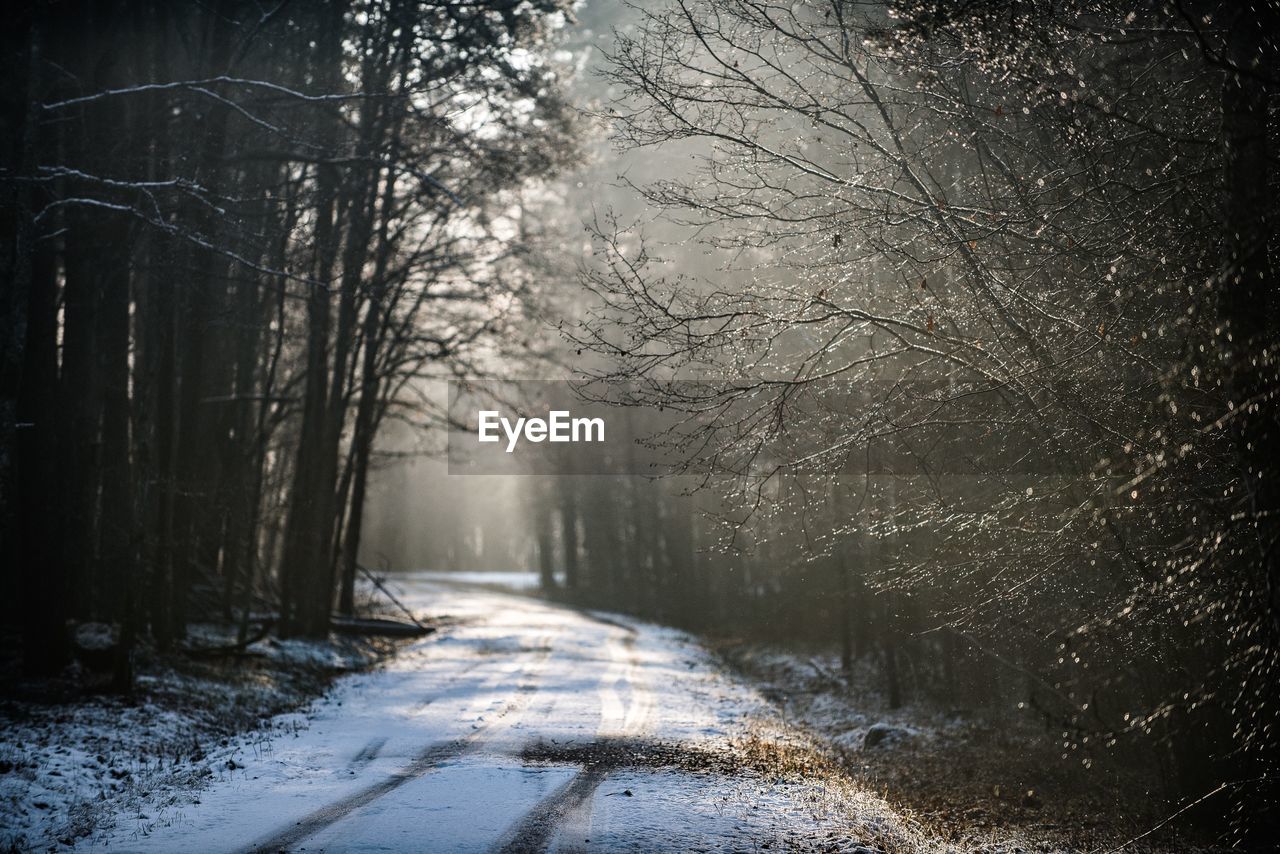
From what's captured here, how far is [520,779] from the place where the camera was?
8.15 meters

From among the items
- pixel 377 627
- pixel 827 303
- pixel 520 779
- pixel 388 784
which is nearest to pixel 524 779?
pixel 520 779

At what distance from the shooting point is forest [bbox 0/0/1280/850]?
751 cm

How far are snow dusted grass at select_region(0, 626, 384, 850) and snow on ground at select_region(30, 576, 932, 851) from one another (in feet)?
0.39

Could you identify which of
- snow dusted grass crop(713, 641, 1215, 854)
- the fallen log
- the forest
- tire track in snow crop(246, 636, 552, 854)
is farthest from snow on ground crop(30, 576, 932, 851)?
the fallen log

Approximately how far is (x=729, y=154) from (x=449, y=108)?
918 cm

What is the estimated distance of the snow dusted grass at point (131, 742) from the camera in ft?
24.4

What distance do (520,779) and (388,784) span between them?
1146 mm

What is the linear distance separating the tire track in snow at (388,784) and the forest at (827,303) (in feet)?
6.92

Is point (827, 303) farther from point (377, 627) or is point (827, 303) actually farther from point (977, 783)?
point (377, 627)

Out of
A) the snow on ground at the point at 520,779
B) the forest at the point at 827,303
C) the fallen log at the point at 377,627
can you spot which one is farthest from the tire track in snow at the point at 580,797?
the fallen log at the point at 377,627

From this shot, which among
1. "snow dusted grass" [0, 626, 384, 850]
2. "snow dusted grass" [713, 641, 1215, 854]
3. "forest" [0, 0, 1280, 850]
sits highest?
"forest" [0, 0, 1280, 850]

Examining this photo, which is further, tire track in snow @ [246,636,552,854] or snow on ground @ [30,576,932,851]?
snow on ground @ [30,576,932,851]

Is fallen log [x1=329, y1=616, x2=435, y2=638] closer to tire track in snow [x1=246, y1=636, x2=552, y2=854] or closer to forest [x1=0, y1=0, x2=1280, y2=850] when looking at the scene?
forest [x1=0, y1=0, x2=1280, y2=850]

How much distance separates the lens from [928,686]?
50.9 feet
